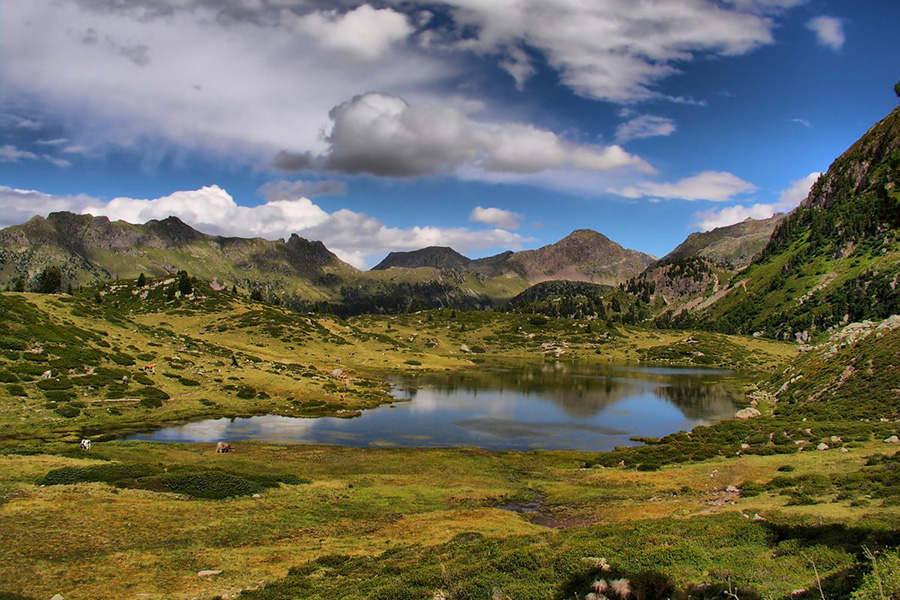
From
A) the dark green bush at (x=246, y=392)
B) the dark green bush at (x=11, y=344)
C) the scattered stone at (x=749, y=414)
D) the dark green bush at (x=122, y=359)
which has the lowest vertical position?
the dark green bush at (x=246, y=392)

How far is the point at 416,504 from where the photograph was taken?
4006cm

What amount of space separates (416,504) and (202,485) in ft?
52.5

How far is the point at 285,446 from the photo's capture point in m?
63.4

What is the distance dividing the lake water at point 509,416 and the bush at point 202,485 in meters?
27.7

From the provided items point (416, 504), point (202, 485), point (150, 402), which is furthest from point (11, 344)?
point (416, 504)

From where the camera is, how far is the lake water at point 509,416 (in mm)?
72188

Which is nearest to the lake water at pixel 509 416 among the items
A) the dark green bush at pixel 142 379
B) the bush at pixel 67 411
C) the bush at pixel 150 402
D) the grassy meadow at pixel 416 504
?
the grassy meadow at pixel 416 504

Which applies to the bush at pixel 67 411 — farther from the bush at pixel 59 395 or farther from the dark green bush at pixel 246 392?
the dark green bush at pixel 246 392

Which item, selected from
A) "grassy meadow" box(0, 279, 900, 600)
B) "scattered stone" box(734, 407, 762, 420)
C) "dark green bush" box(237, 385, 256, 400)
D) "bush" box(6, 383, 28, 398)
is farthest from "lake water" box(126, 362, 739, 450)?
"bush" box(6, 383, 28, 398)

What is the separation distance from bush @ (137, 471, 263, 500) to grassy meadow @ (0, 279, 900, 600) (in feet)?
0.64

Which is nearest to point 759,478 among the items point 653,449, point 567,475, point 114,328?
point 567,475

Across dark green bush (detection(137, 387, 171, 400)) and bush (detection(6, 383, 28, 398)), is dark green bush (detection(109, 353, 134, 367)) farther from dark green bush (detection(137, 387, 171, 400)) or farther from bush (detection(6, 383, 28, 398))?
bush (detection(6, 383, 28, 398))

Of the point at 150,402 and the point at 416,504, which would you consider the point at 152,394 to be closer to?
the point at 150,402

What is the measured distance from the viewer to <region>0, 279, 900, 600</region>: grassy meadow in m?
19.9
